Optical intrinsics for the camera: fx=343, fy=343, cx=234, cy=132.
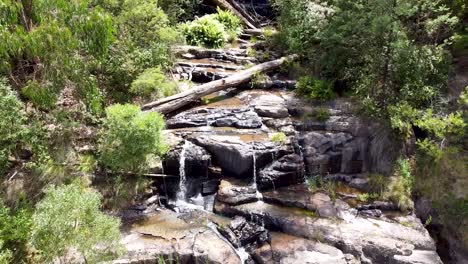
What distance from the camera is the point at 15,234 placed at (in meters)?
6.51

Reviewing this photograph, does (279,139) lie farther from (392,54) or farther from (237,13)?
(237,13)

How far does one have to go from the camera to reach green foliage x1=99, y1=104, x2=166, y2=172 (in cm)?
807

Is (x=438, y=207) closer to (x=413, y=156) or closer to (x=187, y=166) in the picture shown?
(x=413, y=156)

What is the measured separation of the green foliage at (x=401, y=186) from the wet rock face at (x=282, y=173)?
234 centimetres

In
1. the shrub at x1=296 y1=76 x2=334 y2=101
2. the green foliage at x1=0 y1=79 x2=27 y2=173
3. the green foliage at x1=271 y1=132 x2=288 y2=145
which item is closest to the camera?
the green foliage at x1=0 y1=79 x2=27 y2=173

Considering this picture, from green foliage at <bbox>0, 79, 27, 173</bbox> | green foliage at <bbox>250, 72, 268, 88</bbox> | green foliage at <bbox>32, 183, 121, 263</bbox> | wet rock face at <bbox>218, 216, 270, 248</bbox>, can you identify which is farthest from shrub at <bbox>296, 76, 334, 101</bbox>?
green foliage at <bbox>0, 79, 27, 173</bbox>

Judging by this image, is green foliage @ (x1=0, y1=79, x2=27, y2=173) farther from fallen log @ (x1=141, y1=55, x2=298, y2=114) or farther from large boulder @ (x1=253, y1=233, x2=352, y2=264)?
large boulder @ (x1=253, y1=233, x2=352, y2=264)

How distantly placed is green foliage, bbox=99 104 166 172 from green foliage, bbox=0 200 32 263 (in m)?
2.18

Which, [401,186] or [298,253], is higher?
[401,186]

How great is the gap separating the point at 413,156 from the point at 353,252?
399 cm

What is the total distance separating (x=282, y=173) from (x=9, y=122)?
22.2ft

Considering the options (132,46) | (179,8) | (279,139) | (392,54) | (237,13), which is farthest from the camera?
(237,13)

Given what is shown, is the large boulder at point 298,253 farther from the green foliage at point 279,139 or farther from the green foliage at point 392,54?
the green foliage at point 392,54

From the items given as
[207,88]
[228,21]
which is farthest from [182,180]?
[228,21]
